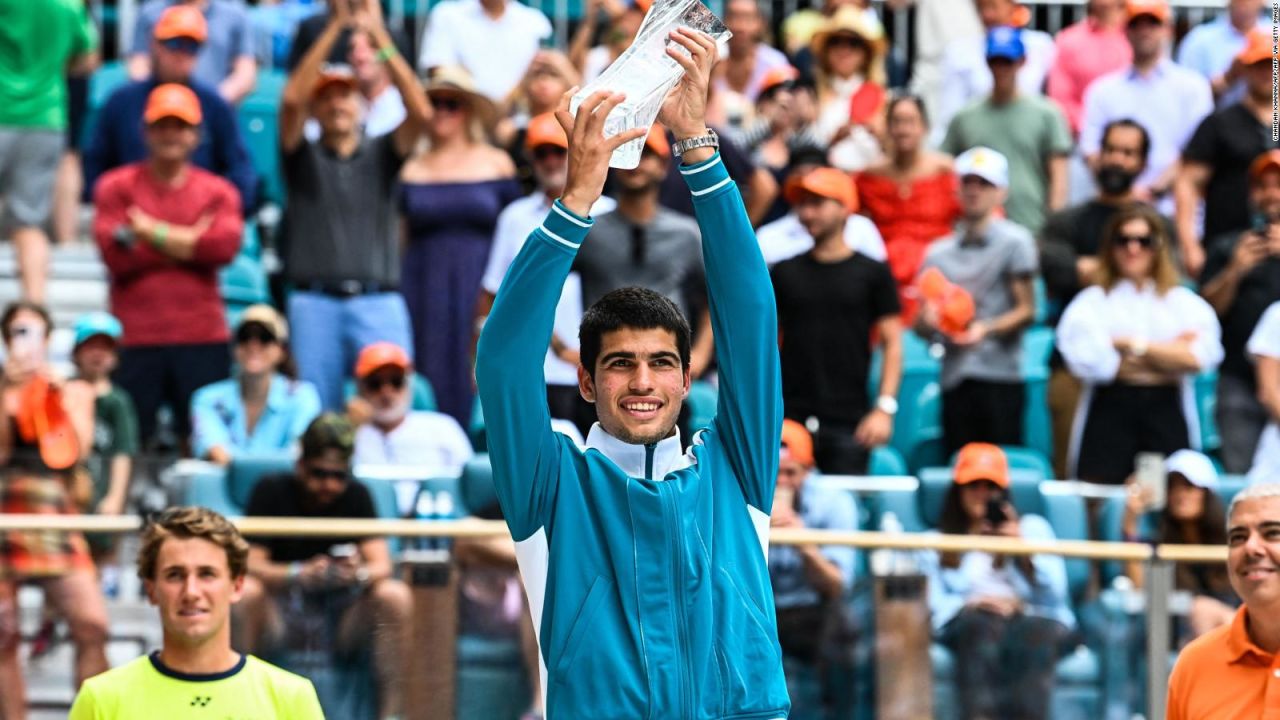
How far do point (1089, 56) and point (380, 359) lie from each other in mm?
5225

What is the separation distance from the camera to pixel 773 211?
10.9 metres

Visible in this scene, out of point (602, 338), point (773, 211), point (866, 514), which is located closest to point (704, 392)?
point (866, 514)

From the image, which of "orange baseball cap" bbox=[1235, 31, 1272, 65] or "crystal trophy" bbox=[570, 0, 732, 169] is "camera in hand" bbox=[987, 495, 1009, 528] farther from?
"crystal trophy" bbox=[570, 0, 732, 169]

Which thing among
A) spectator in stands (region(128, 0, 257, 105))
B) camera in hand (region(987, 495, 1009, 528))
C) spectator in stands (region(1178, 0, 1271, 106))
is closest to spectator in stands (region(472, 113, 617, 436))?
camera in hand (region(987, 495, 1009, 528))

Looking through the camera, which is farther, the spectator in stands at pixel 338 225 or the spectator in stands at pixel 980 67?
the spectator in stands at pixel 980 67

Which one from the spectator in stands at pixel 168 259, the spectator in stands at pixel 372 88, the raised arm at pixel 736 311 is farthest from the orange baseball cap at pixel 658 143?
the raised arm at pixel 736 311

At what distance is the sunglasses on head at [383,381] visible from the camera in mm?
9297

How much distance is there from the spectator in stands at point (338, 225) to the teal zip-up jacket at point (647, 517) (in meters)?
5.88

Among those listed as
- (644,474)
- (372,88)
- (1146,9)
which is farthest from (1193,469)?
(372,88)

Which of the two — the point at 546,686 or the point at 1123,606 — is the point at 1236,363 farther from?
the point at 546,686

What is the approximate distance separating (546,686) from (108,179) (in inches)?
260

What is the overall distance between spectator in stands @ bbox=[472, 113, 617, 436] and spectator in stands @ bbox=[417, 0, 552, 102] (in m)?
1.66

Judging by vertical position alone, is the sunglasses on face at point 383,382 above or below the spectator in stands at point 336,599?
above

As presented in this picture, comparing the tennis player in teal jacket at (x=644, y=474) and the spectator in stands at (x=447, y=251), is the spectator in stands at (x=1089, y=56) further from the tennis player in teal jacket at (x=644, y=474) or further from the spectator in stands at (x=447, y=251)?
the tennis player in teal jacket at (x=644, y=474)
